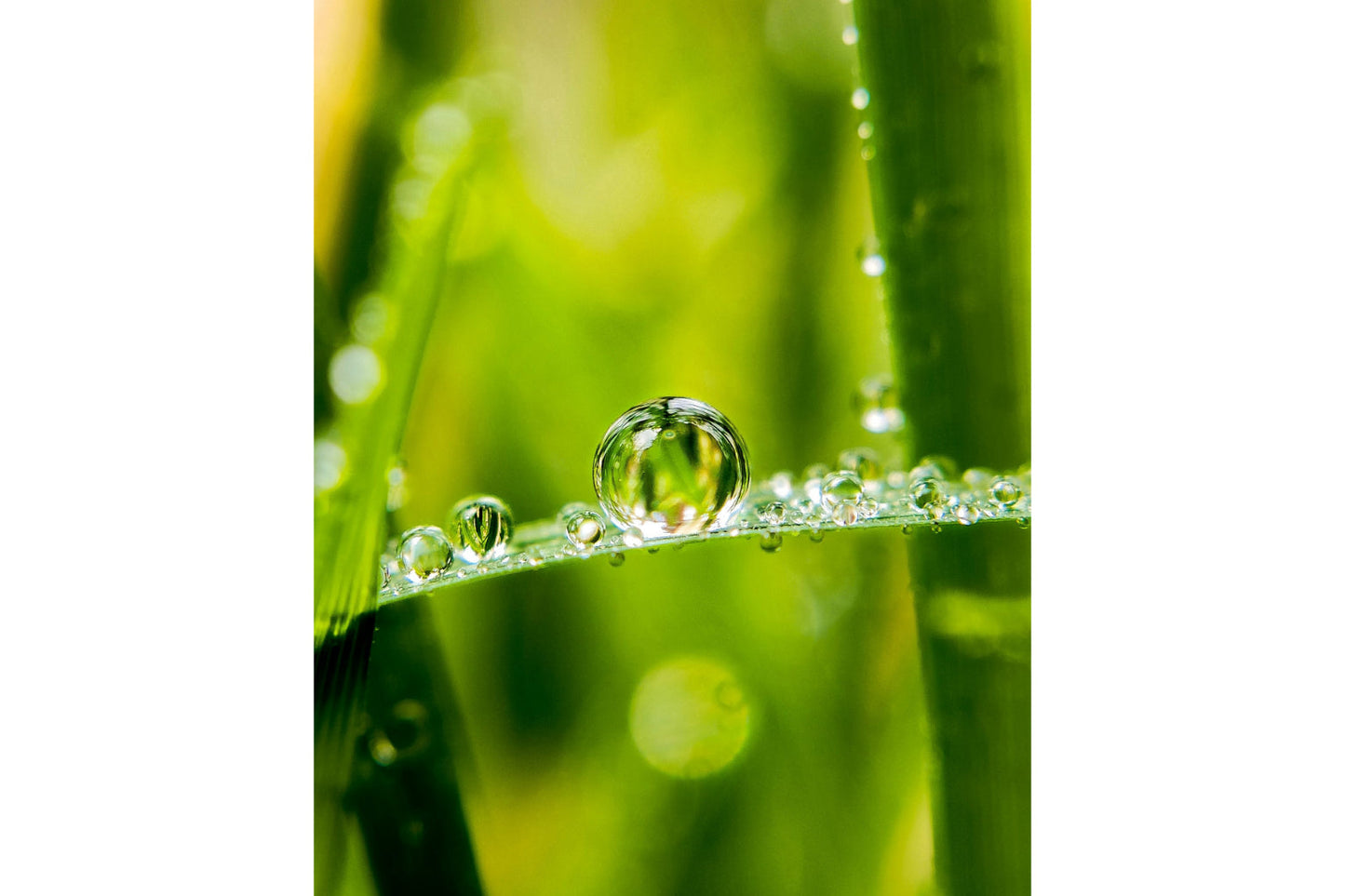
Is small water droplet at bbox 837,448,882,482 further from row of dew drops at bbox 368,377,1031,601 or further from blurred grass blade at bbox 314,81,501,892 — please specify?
blurred grass blade at bbox 314,81,501,892

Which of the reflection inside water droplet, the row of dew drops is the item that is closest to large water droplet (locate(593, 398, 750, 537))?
the row of dew drops

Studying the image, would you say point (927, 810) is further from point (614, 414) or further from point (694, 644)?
point (614, 414)

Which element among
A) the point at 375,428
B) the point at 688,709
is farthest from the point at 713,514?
the point at 375,428

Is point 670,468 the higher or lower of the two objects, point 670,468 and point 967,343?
the lower

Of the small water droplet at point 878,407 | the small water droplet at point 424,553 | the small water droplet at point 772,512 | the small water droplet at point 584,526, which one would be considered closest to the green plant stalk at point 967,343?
the small water droplet at point 878,407

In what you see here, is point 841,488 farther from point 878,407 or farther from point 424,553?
point 424,553

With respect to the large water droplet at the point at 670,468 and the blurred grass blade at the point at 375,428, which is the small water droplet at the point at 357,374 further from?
the large water droplet at the point at 670,468
